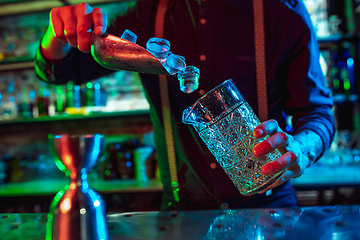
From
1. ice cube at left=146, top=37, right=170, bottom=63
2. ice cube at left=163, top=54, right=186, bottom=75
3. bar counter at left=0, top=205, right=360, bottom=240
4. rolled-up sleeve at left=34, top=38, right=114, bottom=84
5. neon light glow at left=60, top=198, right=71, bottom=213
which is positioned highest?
rolled-up sleeve at left=34, top=38, right=114, bottom=84

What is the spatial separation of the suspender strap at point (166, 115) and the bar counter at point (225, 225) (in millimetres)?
227

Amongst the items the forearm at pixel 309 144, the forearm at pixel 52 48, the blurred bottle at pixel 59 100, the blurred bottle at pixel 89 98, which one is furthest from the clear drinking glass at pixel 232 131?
the blurred bottle at pixel 59 100

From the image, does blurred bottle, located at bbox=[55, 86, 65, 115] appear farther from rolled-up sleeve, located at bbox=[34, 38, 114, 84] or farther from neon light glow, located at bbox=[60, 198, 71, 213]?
neon light glow, located at bbox=[60, 198, 71, 213]

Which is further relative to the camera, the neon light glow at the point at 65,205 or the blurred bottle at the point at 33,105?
the blurred bottle at the point at 33,105

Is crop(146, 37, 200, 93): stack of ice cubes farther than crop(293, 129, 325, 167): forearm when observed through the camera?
No

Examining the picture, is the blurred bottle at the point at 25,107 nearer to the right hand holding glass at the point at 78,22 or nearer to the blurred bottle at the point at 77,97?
the blurred bottle at the point at 77,97

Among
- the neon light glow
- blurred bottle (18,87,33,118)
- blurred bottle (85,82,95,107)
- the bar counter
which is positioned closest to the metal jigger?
the neon light glow

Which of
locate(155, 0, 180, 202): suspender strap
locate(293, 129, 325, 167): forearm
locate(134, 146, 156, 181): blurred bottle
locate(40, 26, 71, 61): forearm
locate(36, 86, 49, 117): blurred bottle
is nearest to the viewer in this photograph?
locate(293, 129, 325, 167): forearm

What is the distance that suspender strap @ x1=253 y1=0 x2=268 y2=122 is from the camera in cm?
91

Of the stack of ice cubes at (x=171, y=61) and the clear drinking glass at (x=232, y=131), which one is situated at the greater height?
the stack of ice cubes at (x=171, y=61)

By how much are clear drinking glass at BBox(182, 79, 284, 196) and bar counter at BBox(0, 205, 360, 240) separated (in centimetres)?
9

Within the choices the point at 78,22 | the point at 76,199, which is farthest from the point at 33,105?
the point at 76,199

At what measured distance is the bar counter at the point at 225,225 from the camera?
56 centimetres

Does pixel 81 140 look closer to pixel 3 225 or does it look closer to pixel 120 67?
pixel 120 67
